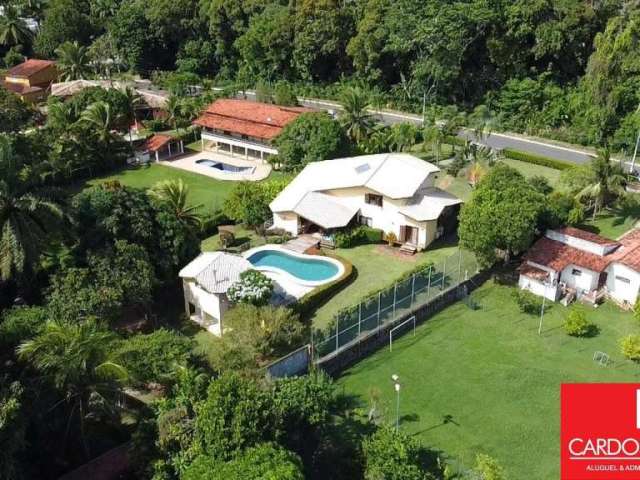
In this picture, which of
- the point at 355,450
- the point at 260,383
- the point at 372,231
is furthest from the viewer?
the point at 372,231

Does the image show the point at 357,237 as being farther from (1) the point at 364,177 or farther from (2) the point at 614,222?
(2) the point at 614,222

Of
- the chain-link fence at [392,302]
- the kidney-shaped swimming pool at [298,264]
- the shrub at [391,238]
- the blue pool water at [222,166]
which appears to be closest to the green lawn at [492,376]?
the chain-link fence at [392,302]

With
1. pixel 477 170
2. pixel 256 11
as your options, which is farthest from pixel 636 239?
pixel 256 11

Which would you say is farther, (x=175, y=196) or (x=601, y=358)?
(x=175, y=196)

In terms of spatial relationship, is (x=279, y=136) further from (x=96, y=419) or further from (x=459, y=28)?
(x=96, y=419)

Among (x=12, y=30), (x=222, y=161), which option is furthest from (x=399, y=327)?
(x=12, y=30)

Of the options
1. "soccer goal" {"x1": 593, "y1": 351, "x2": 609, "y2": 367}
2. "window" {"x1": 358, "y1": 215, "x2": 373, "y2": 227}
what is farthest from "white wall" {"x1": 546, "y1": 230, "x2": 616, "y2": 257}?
"window" {"x1": 358, "y1": 215, "x2": 373, "y2": 227}

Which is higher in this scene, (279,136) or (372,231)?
(279,136)
